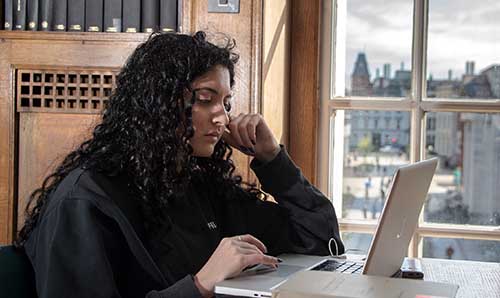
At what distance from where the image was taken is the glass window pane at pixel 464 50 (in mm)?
2566

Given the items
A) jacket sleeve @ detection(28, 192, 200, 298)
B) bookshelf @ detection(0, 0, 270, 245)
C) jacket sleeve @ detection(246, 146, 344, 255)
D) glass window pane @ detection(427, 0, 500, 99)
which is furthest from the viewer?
glass window pane @ detection(427, 0, 500, 99)

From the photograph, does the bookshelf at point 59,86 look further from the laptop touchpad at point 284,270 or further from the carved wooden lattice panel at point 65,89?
the laptop touchpad at point 284,270

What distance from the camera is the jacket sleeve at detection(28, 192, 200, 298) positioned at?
1.41 m

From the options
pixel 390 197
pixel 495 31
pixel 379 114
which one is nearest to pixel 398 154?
pixel 379 114

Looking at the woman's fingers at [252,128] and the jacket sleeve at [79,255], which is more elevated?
the woman's fingers at [252,128]

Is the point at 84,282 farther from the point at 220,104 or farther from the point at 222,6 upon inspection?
the point at 222,6

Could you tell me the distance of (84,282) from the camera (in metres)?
1.41

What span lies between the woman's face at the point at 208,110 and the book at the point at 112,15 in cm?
71

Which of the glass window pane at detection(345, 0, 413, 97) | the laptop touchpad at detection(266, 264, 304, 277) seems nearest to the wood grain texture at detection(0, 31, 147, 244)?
the glass window pane at detection(345, 0, 413, 97)

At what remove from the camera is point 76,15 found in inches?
94.1

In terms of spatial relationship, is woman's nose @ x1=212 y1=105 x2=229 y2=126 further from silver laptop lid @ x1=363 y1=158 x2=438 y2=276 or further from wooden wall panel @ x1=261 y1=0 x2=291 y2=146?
wooden wall panel @ x1=261 y1=0 x2=291 y2=146

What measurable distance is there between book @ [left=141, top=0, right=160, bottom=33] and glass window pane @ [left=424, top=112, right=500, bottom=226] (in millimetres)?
972

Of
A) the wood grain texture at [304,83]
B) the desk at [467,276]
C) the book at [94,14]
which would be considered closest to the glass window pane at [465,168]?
the wood grain texture at [304,83]

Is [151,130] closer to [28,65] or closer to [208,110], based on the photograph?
[208,110]
